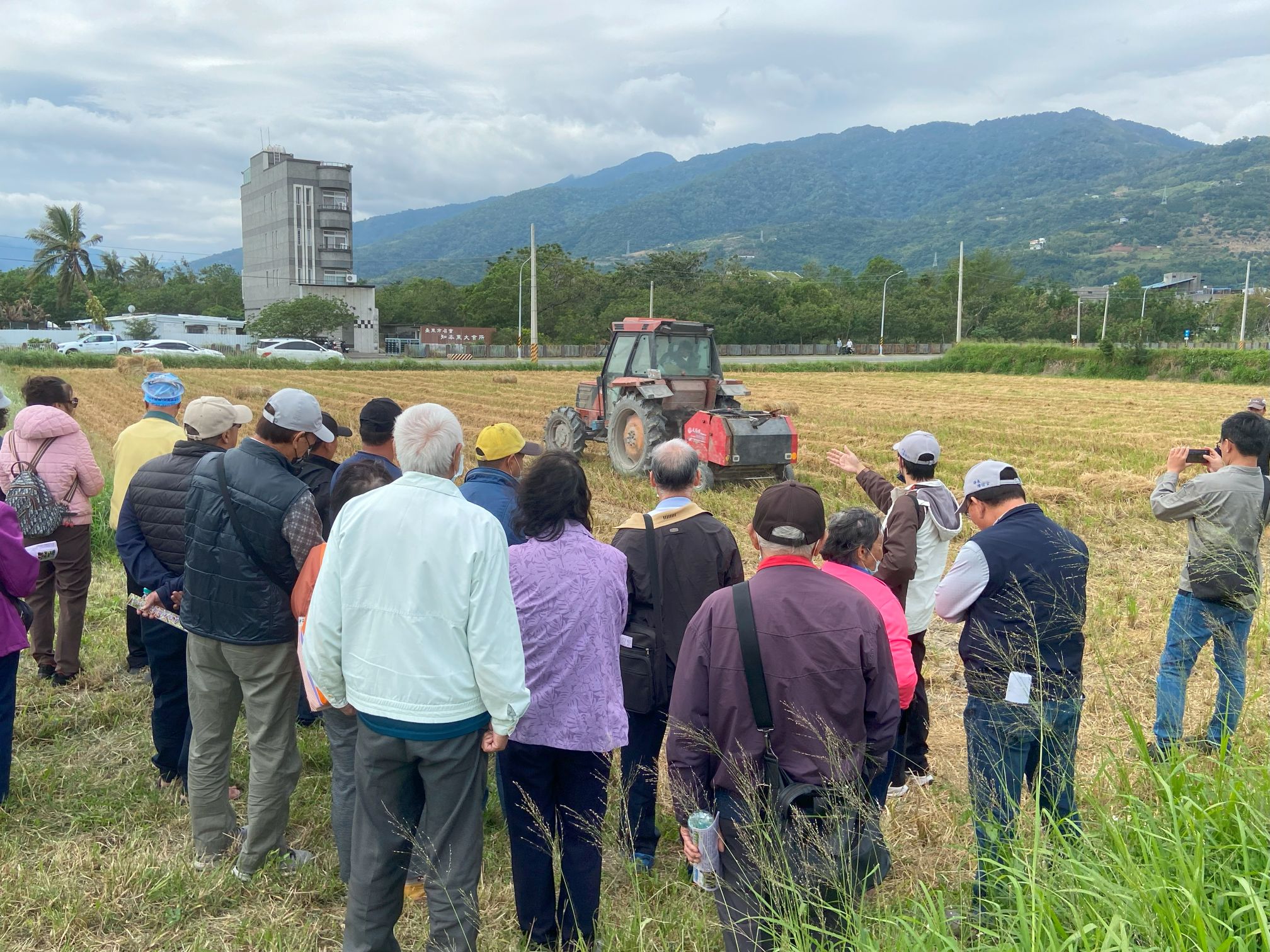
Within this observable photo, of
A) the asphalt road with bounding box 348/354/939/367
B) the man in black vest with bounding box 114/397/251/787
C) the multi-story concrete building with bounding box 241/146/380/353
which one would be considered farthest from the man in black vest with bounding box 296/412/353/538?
the multi-story concrete building with bounding box 241/146/380/353

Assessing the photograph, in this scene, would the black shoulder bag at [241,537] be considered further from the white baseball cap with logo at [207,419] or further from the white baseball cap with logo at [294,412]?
the white baseball cap with logo at [207,419]

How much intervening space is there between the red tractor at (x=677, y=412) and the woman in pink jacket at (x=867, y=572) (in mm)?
6684

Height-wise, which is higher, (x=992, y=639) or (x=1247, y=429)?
(x=1247, y=429)

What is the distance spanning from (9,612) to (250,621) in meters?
1.27

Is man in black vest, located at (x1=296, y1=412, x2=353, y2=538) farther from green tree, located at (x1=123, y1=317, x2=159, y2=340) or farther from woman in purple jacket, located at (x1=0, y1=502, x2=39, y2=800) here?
green tree, located at (x1=123, y1=317, x2=159, y2=340)

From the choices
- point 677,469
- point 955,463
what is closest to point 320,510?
point 677,469

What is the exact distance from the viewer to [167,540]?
3930mm

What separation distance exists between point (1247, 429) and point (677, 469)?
2.68 m

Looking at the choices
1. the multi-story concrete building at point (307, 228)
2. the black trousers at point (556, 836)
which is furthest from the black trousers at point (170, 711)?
the multi-story concrete building at point (307, 228)

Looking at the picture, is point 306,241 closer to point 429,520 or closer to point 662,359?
point 662,359

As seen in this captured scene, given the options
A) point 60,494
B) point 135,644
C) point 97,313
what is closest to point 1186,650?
point 135,644

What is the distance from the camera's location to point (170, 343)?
3803 cm

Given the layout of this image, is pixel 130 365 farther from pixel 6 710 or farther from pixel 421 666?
pixel 421 666

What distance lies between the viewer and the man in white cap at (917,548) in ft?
13.3
